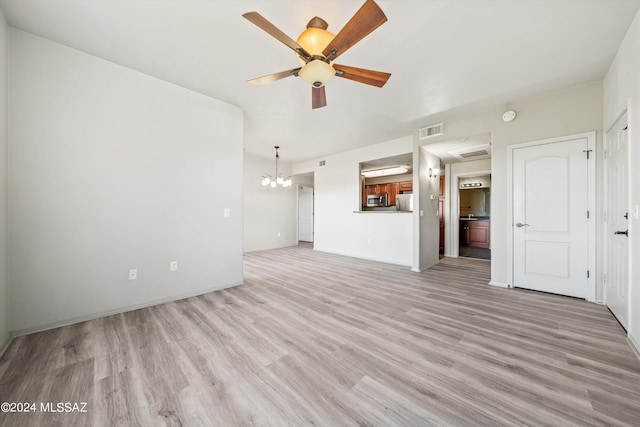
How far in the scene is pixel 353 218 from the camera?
598 centimetres

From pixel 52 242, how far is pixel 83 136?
42.9 inches

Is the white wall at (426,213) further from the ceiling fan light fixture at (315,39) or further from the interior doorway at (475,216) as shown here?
the ceiling fan light fixture at (315,39)

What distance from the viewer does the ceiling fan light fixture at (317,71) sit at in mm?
1782

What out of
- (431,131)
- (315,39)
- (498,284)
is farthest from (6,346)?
(431,131)

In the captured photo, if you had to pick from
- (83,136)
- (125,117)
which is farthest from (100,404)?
(125,117)

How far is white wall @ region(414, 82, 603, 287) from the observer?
9.59 feet

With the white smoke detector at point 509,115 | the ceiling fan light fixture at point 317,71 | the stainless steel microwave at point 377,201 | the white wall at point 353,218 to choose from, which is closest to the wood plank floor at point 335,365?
the ceiling fan light fixture at point 317,71

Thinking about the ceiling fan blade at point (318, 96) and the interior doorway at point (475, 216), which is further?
the interior doorway at point (475, 216)

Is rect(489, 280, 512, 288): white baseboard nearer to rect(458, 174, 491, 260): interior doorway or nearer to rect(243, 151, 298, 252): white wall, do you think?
rect(458, 174, 491, 260): interior doorway

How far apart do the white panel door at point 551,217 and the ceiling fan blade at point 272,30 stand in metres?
3.44

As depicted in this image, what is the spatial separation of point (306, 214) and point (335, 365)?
24.0 feet

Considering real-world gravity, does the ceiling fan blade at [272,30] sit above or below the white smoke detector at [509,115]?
below

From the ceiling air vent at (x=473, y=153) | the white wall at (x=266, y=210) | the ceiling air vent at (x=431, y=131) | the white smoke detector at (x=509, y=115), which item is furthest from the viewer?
the white wall at (x=266, y=210)

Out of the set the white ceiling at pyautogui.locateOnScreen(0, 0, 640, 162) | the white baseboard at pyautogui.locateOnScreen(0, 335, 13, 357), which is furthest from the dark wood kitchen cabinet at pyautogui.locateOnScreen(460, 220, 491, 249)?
the white baseboard at pyautogui.locateOnScreen(0, 335, 13, 357)
